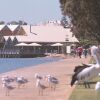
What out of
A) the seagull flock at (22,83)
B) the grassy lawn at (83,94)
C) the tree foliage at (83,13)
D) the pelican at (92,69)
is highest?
the tree foliage at (83,13)

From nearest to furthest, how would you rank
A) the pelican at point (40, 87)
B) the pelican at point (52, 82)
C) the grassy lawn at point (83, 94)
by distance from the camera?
the grassy lawn at point (83, 94)
the pelican at point (40, 87)
the pelican at point (52, 82)

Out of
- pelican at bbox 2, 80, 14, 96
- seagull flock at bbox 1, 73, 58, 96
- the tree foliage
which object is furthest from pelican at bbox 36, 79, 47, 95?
the tree foliage

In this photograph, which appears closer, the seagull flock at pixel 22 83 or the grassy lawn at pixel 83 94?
the grassy lawn at pixel 83 94

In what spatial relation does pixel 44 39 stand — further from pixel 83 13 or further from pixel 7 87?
pixel 7 87

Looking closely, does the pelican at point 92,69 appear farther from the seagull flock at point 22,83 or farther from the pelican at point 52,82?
the pelican at point 52,82

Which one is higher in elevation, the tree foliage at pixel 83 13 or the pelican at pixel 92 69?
the tree foliage at pixel 83 13

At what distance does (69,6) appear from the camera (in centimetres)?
3150

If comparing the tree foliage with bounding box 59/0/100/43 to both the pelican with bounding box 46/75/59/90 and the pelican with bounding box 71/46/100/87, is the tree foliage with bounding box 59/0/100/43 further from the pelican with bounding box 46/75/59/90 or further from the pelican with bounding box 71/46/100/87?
the pelican with bounding box 71/46/100/87

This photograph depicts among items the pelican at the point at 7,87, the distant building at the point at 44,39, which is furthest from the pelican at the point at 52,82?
the distant building at the point at 44,39

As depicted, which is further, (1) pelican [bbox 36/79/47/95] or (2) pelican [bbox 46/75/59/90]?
(2) pelican [bbox 46/75/59/90]

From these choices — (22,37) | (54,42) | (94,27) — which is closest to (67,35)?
(54,42)

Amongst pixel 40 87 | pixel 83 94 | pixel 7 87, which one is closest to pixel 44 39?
pixel 7 87

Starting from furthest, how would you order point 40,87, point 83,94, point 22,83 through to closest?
1. point 22,83
2. point 40,87
3. point 83,94

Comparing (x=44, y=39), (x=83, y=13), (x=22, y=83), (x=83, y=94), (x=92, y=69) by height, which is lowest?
(x=83, y=94)
